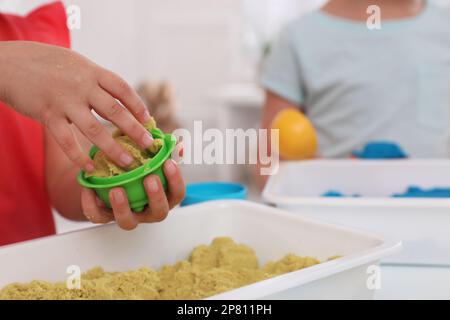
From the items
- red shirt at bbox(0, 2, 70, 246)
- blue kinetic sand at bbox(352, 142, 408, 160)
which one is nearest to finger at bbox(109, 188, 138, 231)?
red shirt at bbox(0, 2, 70, 246)

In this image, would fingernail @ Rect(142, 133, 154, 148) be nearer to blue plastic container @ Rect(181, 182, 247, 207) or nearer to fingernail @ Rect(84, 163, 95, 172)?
fingernail @ Rect(84, 163, 95, 172)

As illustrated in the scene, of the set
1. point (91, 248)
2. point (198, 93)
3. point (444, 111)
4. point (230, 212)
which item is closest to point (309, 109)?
point (444, 111)

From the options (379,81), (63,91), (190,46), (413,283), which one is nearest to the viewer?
(63,91)

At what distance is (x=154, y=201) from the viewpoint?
474 millimetres

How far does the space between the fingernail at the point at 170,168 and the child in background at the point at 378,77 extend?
637 mm

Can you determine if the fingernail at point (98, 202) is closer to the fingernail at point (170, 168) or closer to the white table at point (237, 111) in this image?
the fingernail at point (170, 168)

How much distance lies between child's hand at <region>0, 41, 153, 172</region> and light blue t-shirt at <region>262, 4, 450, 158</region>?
0.72 metres

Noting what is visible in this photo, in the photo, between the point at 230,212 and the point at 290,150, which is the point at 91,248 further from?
the point at 290,150

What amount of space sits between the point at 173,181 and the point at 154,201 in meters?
0.02

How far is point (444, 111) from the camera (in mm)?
1104

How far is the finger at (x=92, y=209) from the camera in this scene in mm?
482

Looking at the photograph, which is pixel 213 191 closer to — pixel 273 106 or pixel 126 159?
pixel 126 159

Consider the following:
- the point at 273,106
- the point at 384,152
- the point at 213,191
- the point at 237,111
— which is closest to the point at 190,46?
the point at 237,111
